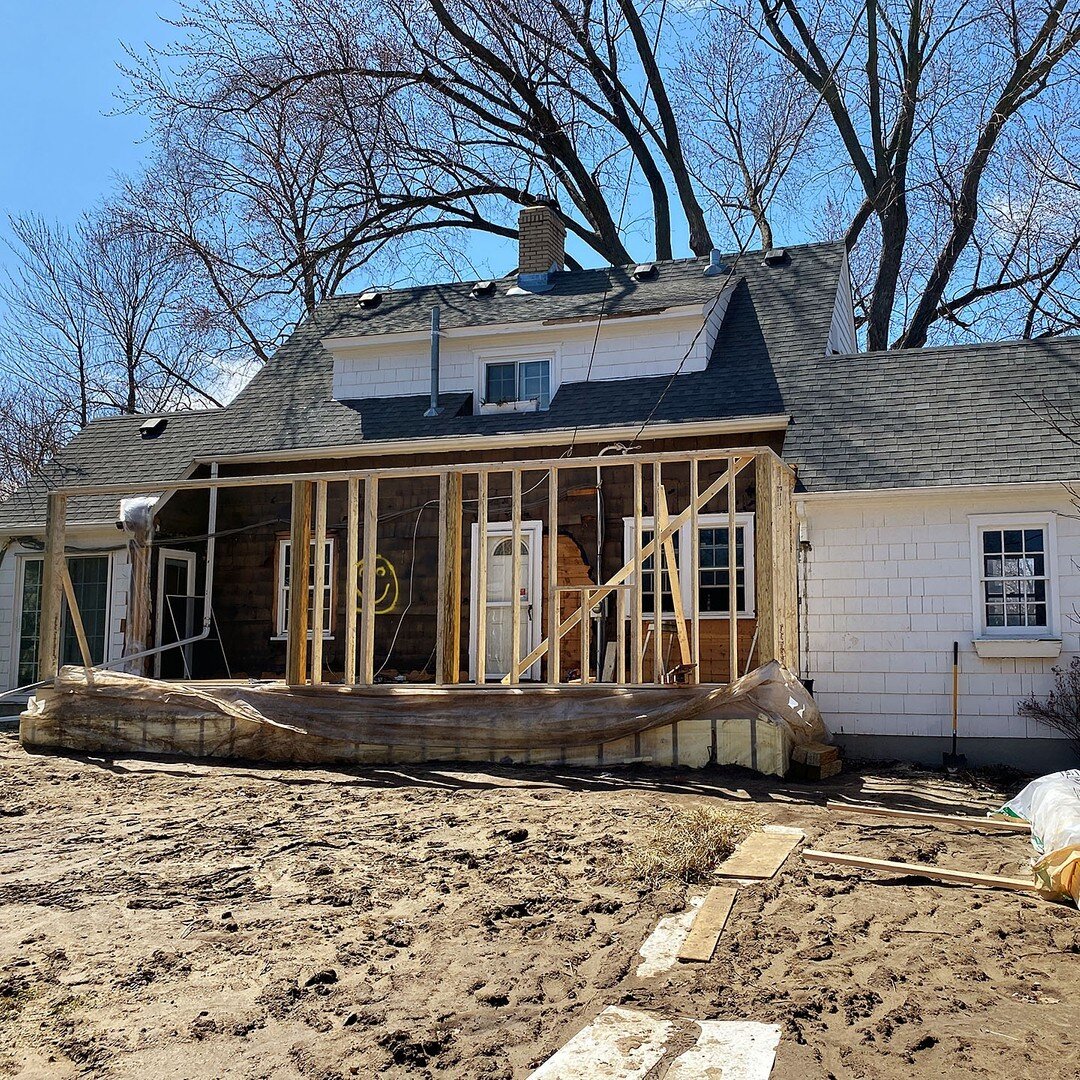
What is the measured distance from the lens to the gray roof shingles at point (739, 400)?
40.0 ft

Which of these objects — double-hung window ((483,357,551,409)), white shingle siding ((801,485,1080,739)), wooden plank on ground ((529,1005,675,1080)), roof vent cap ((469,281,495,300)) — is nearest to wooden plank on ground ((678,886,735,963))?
wooden plank on ground ((529,1005,675,1080))

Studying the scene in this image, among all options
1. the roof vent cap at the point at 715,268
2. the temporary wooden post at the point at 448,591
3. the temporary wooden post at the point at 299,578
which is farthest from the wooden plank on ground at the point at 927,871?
the roof vent cap at the point at 715,268

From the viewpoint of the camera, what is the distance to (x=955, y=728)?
11.2 meters

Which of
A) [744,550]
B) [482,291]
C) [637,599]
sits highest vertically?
[482,291]

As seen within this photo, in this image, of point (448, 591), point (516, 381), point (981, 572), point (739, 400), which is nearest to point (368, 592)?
point (448, 591)

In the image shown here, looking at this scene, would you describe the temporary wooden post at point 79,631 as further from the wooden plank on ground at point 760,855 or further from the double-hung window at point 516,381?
the wooden plank on ground at point 760,855

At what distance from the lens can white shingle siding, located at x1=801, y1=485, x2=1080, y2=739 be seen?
11.3 m

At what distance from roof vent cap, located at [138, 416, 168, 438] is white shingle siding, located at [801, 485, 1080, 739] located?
34.5ft

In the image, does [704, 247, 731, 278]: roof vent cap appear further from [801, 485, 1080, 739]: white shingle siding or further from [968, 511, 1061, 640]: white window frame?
[968, 511, 1061, 640]: white window frame

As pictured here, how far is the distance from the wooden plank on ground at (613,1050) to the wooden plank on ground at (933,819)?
3989 millimetres

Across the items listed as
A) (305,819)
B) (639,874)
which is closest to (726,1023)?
(639,874)

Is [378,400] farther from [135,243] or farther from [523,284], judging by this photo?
[135,243]

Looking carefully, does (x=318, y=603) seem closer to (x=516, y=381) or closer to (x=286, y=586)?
(x=286, y=586)

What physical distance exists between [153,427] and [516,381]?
6.10 meters
